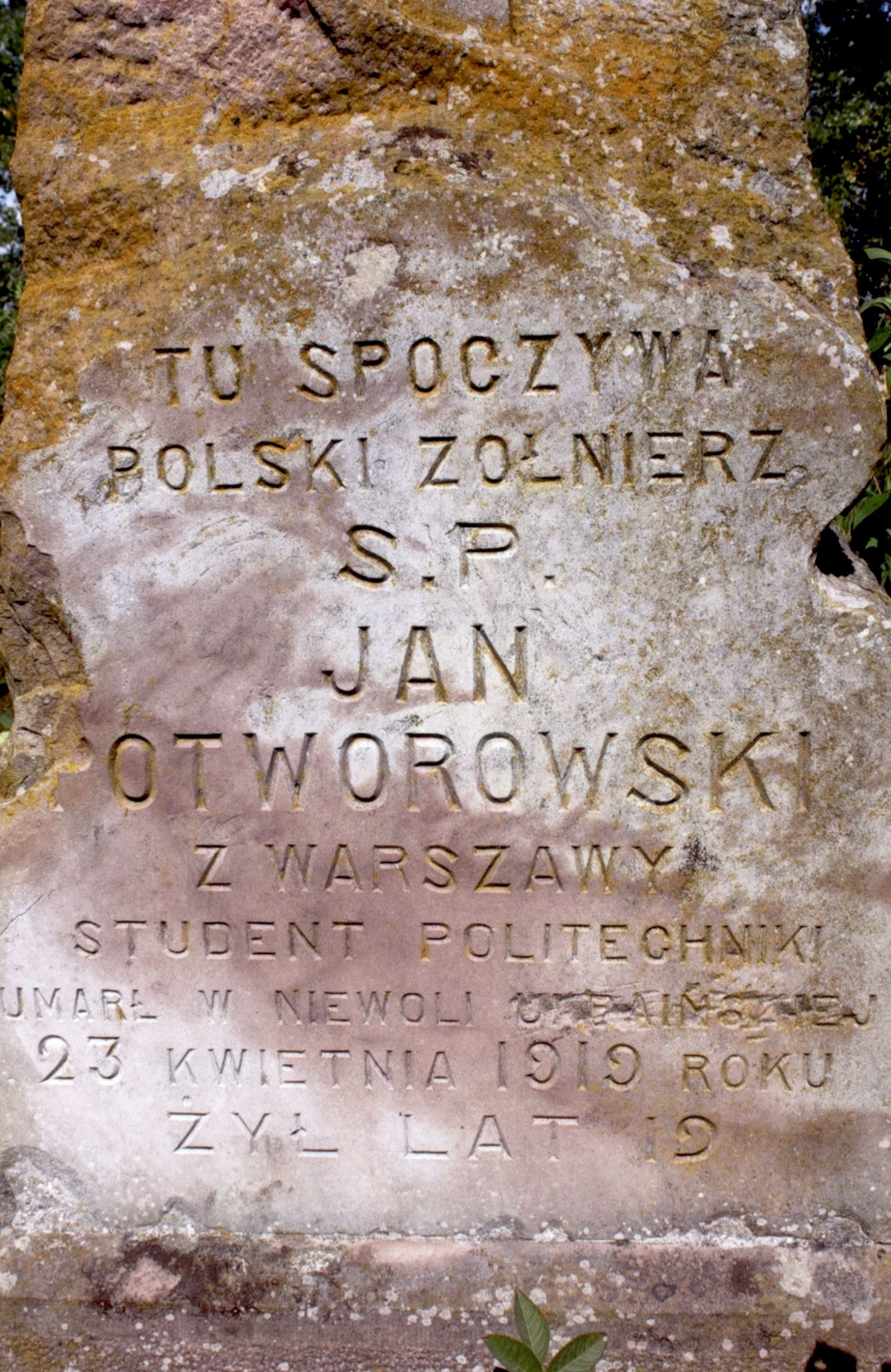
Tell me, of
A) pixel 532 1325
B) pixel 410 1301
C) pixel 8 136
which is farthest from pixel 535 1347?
pixel 8 136

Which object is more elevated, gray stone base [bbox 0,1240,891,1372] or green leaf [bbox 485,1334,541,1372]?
green leaf [bbox 485,1334,541,1372]

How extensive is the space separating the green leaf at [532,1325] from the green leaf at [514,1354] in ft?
0.04

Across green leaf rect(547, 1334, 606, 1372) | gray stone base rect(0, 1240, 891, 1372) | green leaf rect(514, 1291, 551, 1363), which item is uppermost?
green leaf rect(514, 1291, 551, 1363)

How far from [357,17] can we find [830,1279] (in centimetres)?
267

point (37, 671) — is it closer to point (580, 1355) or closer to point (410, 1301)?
point (410, 1301)

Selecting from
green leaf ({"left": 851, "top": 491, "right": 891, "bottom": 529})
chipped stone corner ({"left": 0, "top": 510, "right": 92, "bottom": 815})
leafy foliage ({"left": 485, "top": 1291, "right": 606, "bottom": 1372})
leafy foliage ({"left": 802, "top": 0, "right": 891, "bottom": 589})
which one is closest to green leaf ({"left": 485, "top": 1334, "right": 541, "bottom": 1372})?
leafy foliage ({"left": 485, "top": 1291, "right": 606, "bottom": 1372})

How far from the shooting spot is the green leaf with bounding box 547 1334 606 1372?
5.93 ft

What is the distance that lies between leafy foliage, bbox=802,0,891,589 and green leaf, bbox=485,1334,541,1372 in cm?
619

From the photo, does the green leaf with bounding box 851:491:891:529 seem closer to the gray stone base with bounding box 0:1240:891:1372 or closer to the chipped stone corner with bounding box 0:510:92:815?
the gray stone base with bounding box 0:1240:891:1372

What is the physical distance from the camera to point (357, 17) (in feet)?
6.82

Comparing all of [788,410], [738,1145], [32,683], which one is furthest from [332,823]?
[788,410]

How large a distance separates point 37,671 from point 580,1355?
1667mm

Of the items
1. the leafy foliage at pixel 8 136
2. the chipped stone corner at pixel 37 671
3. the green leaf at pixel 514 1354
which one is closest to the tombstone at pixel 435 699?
the chipped stone corner at pixel 37 671

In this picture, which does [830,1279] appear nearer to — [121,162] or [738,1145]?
[738,1145]
